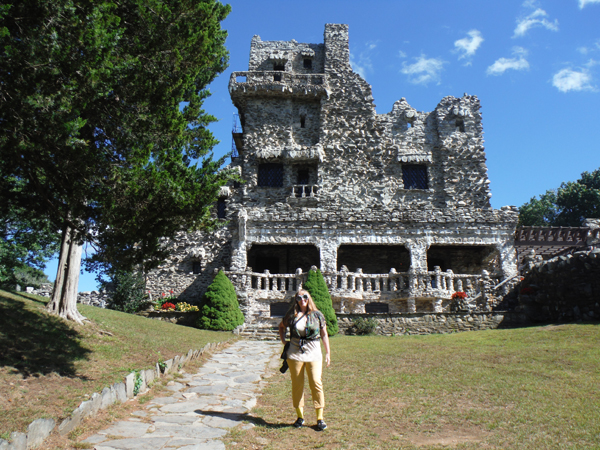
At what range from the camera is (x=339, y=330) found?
18297 millimetres

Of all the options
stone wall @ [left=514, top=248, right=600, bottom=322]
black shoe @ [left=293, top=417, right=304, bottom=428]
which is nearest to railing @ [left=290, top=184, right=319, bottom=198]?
stone wall @ [left=514, top=248, right=600, bottom=322]

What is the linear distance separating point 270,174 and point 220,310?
13.7 m

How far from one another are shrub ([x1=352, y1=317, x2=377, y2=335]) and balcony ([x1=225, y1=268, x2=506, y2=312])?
314cm

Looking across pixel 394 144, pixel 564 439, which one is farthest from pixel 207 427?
pixel 394 144

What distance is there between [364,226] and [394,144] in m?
8.81

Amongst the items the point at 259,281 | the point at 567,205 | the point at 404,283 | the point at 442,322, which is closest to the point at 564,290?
the point at 442,322

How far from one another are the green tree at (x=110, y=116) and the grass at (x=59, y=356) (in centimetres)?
203

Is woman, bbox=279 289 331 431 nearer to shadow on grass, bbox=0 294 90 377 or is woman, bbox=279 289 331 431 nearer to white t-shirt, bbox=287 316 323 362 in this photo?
white t-shirt, bbox=287 316 323 362

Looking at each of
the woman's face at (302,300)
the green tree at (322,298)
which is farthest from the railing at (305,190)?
the woman's face at (302,300)

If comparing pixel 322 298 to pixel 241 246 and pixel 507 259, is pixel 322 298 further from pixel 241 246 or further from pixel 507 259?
pixel 507 259

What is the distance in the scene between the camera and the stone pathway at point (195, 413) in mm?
5352

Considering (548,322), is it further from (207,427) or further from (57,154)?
(57,154)

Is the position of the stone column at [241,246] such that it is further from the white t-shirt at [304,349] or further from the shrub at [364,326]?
the white t-shirt at [304,349]

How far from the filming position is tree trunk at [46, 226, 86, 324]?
11234 mm
